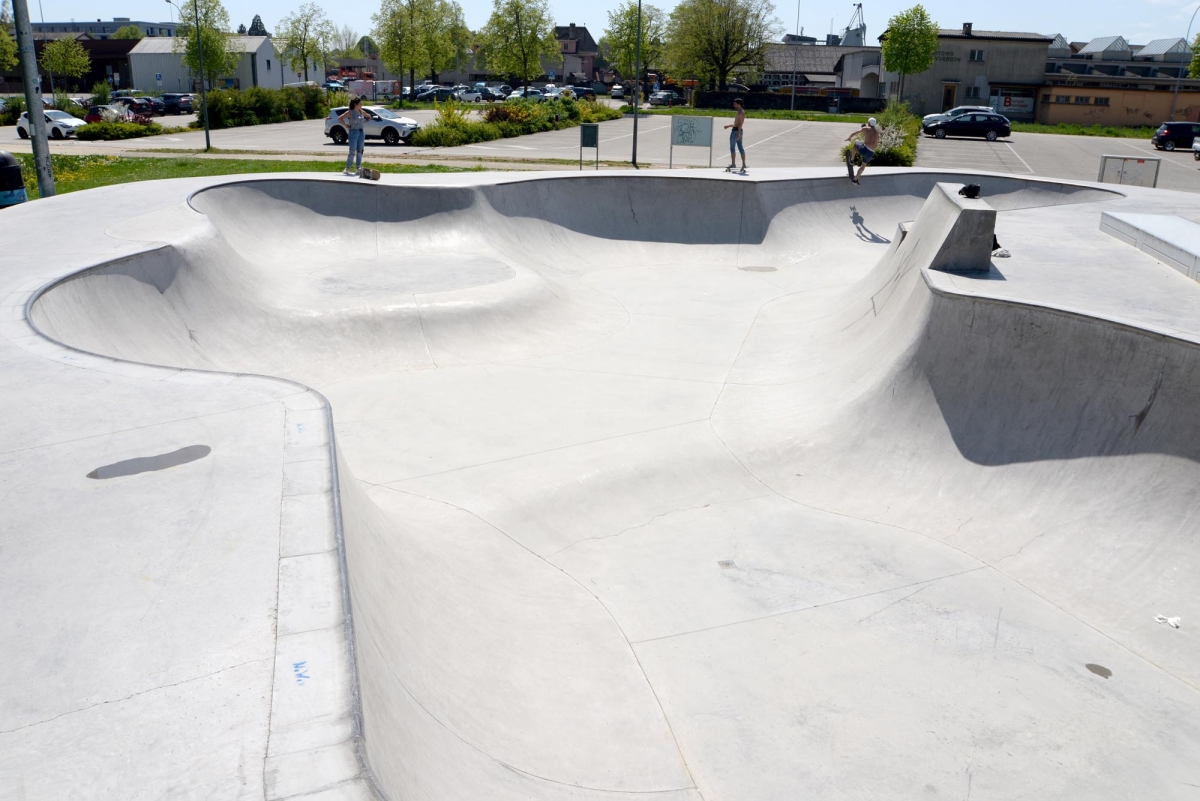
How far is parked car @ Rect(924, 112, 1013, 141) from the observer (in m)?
44.2

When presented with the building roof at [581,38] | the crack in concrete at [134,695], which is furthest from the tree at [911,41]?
the building roof at [581,38]

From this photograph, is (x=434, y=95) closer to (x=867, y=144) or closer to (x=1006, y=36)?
(x=1006, y=36)

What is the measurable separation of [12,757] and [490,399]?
707 cm

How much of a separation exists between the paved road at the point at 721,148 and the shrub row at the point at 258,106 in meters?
0.82

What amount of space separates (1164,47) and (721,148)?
77.9 meters

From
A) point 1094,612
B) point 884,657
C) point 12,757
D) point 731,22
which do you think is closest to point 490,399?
point 884,657

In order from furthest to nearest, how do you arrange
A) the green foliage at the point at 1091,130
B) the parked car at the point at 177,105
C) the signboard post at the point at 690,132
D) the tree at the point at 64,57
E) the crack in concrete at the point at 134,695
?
the tree at the point at 64,57
the parked car at the point at 177,105
the green foliage at the point at 1091,130
the signboard post at the point at 690,132
the crack in concrete at the point at 134,695

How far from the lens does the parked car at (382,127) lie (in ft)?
103

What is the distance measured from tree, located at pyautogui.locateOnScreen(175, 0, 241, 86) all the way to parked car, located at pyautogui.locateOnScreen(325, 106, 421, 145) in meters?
23.5

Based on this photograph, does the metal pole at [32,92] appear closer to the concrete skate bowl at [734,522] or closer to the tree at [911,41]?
the concrete skate bowl at [734,522]

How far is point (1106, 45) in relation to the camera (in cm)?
9062

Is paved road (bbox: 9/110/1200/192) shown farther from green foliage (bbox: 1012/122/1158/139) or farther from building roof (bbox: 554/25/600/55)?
building roof (bbox: 554/25/600/55)

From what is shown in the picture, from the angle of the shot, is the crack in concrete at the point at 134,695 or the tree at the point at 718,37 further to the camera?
the tree at the point at 718,37

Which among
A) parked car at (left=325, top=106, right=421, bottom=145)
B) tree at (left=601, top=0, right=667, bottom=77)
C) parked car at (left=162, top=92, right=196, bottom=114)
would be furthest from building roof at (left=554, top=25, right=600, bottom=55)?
parked car at (left=325, top=106, right=421, bottom=145)
